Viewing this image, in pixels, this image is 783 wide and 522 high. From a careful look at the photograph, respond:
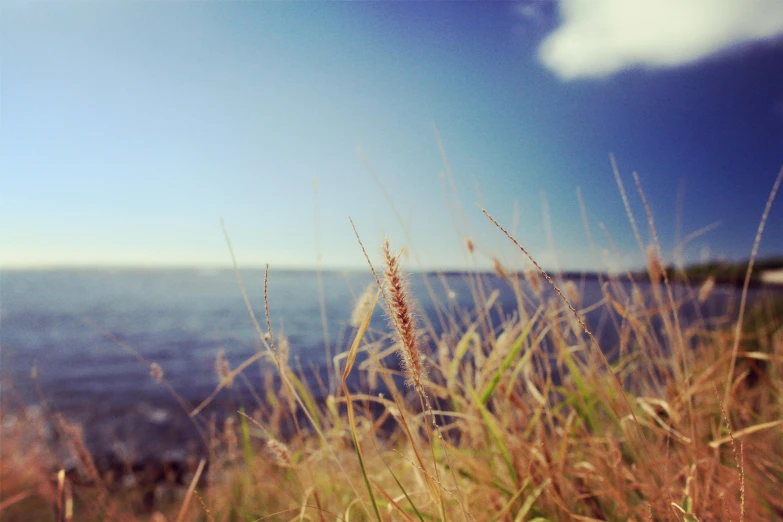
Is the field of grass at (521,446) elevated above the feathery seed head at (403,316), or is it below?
below

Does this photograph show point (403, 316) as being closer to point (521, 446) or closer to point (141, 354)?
point (521, 446)

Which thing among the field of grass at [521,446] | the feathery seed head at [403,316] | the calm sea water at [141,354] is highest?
the feathery seed head at [403,316]

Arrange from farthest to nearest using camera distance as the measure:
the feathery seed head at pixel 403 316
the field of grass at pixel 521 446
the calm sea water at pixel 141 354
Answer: the calm sea water at pixel 141 354
the field of grass at pixel 521 446
the feathery seed head at pixel 403 316

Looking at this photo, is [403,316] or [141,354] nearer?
[403,316]

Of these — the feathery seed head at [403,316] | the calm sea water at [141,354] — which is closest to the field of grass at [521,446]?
the feathery seed head at [403,316]

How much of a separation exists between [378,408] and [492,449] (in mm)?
5407

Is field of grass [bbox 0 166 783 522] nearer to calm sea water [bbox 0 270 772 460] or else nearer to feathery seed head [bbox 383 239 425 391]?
feathery seed head [bbox 383 239 425 391]

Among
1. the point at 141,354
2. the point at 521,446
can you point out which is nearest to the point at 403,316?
the point at 521,446

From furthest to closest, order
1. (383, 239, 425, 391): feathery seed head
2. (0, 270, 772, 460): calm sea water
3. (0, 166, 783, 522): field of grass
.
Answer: (0, 270, 772, 460): calm sea water → (0, 166, 783, 522): field of grass → (383, 239, 425, 391): feathery seed head

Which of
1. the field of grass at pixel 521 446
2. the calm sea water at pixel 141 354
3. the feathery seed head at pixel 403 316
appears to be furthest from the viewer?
the calm sea water at pixel 141 354

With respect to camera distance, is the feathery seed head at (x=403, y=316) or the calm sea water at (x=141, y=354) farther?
the calm sea water at (x=141, y=354)

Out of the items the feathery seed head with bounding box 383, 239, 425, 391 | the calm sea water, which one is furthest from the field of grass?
the calm sea water

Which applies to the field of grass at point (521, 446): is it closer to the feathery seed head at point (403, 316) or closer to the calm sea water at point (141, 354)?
the feathery seed head at point (403, 316)

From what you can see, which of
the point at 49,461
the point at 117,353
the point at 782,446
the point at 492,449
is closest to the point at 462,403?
the point at 492,449
